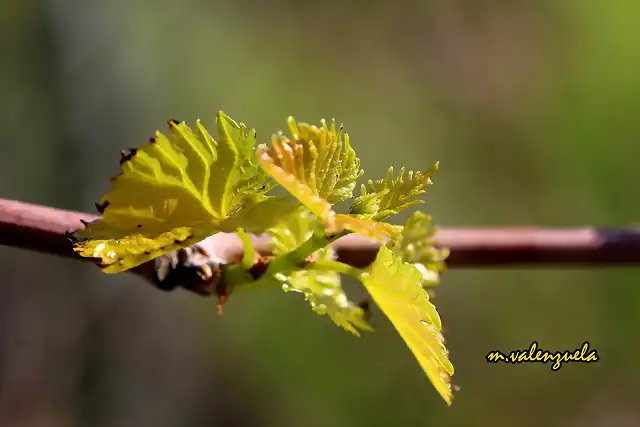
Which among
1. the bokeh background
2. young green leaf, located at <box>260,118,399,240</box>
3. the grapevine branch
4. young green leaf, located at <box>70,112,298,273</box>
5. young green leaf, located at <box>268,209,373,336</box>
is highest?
young green leaf, located at <box>260,118,399,240</box>

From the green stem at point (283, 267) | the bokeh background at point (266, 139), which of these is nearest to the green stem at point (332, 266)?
the green stem at point (283, 267)

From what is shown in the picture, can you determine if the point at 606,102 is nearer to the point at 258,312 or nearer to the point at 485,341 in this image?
the point at 485,341

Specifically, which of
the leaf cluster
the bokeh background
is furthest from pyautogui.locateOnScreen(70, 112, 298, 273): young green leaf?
the bokeh background

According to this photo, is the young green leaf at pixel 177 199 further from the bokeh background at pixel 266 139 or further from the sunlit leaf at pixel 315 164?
the bokeh background at pixel 266 139

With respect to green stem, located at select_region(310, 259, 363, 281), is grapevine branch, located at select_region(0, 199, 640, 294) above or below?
below

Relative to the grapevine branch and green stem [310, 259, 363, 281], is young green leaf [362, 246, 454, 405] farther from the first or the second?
the grapevine branch

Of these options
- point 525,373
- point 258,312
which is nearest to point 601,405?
point 525,373

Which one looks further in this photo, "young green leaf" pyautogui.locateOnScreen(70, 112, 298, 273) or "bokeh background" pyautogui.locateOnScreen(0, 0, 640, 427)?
"bokeh background" pyautogui.locateOnScreen(0, 0, 640, 427)
